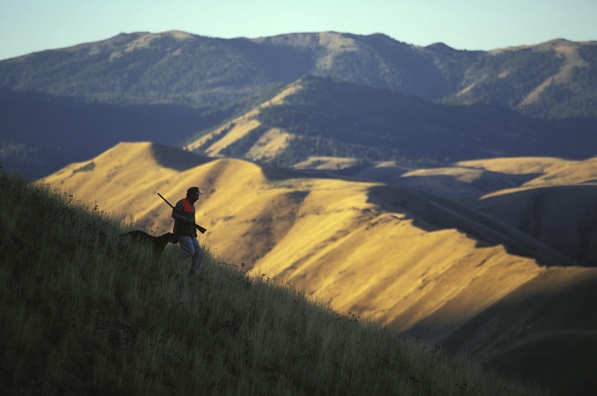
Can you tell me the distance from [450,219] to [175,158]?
5243cm

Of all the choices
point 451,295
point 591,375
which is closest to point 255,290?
point 591,375

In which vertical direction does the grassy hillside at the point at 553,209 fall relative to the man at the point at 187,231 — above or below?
below

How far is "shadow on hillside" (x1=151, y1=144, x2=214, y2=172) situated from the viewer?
86.2m

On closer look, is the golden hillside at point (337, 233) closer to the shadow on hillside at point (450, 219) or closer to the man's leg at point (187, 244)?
the shadow on hillside at point (450, 219)

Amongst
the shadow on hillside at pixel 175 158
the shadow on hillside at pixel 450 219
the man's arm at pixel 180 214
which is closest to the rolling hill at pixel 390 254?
the shadow on hillside at pixel 450 219

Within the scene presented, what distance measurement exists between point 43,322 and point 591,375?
12.7 metres

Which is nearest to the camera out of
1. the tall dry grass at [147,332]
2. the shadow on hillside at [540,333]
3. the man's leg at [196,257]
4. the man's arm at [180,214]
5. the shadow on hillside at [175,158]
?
the tall dry grass at [147,332]

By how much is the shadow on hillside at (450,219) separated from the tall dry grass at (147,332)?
35.1m

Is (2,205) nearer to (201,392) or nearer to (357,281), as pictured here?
(201,392)

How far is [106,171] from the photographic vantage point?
86625mm

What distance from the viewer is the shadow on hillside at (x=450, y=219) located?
4747cm

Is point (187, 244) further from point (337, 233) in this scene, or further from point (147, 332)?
point (337, 233)

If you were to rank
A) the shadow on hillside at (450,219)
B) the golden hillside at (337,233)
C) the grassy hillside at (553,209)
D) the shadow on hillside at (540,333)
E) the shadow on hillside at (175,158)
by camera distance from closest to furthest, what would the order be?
the shadow on hillside at (540,333), the golden hillside at (337,233), the shadow on hillside at (450,219), the grassy hillside at (553,209), the shadow on hillside at (175,158)

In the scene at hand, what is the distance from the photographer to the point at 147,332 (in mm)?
6473
